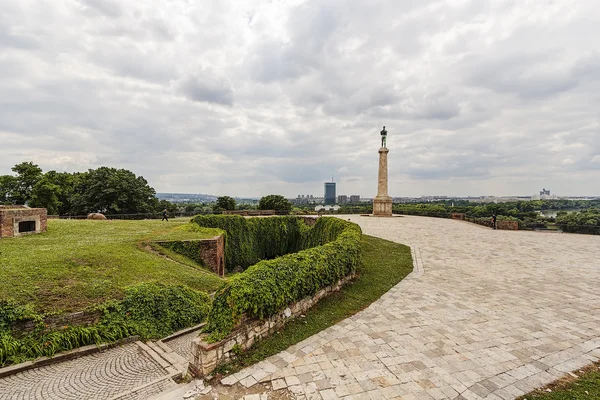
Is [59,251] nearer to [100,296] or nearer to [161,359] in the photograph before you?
[100,296]

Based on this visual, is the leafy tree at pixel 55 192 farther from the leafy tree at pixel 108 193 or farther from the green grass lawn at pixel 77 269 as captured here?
the green grass lawn at pixel 77 269

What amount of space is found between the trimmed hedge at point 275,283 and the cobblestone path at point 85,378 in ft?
5.38

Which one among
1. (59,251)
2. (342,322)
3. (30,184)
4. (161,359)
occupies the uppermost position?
(30,184)

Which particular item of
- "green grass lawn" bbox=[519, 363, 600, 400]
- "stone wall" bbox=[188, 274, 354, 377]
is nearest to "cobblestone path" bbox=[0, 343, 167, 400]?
"stone wall" bbox=[188, 274, 354, 377]

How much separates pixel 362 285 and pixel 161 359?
20.2 feet

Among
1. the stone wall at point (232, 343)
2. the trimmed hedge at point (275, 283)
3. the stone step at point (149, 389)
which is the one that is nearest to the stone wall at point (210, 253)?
the trimmed hedge at point (275, 283)

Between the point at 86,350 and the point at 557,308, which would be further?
the point at 557,308

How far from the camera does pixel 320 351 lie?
205 inches

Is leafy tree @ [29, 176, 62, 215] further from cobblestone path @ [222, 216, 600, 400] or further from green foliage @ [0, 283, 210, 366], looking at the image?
cobblestone path @ [222, 216, 600, 400]

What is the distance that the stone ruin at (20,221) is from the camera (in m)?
11.3

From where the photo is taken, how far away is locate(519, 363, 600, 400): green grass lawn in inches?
155

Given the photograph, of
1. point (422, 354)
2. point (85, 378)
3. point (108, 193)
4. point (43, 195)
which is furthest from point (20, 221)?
point (43, 195)

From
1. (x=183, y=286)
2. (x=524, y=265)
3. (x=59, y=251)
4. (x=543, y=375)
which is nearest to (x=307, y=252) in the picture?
(x=183, y=286)

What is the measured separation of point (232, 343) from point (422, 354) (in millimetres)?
3539
